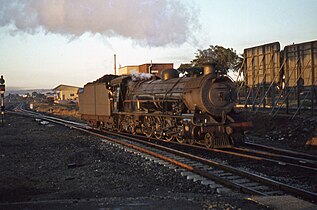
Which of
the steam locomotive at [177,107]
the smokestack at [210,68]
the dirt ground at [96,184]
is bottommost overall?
the dirt ground at [96,184]

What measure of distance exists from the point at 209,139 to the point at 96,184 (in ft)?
20.8

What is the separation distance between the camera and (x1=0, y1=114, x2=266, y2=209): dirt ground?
667 centimetres

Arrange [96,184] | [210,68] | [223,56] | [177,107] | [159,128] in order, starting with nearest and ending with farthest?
[96,184]
[210,68]
[177,107]
[159,128]
[223,56]

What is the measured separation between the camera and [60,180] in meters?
9.37

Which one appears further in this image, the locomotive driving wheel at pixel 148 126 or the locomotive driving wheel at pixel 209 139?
the locomotive driving wheel at pixel 148 126

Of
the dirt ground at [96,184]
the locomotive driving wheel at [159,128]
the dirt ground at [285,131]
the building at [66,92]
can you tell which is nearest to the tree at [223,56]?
the dirt ground at [285,131]

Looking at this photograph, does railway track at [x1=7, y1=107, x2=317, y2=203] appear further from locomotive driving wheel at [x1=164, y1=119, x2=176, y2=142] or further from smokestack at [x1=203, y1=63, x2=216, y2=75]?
smokestack at [x1=203, y1=63, x2=216, y2=75]

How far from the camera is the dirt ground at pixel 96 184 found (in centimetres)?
667

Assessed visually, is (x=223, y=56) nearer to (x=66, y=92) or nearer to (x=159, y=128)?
Result: (x=159, y=128)

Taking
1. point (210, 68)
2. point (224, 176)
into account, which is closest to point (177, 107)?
point (210, 68)

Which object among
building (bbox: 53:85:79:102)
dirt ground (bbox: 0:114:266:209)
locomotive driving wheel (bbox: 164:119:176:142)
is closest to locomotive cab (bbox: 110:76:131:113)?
locomotive driving wheel (bbox: 164:119:176:142)

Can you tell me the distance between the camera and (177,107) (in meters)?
15.4

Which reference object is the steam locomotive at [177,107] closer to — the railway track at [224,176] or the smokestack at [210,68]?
the smokestack at [210,68]

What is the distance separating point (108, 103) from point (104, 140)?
4706 mm
